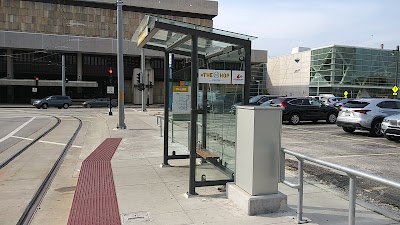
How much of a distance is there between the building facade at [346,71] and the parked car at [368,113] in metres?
60.2

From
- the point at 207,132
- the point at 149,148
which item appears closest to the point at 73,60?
the point at 149,148

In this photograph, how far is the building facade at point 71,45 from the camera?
59978mm

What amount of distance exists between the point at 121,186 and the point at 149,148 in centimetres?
462

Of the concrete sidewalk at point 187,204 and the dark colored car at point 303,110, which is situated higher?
the dark colored car at point 303,110

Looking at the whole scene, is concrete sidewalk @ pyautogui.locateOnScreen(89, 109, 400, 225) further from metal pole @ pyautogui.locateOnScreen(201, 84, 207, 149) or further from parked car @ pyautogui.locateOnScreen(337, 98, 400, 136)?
parked car @ pyautogui.locateOnScreen(337, 98, 400, 136)

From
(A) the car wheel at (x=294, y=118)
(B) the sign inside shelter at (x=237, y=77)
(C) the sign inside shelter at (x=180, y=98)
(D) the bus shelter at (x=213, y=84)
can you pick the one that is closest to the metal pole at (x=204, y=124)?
(D) the bus shelter at (x=213, y=84)

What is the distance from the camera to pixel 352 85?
243 feet

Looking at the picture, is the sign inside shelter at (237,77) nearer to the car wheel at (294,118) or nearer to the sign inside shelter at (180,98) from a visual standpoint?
the sign inside shelter at (180,98)

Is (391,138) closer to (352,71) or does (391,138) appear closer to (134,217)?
(134,217)

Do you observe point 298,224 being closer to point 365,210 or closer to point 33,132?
point 365,210

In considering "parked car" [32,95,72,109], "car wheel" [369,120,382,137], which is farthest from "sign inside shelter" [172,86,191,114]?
"parked car" [32,95,72,109]

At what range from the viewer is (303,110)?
2055 cm

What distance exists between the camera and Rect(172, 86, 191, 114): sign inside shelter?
313 inches

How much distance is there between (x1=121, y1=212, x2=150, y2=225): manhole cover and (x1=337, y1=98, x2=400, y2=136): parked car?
39.4 feet
